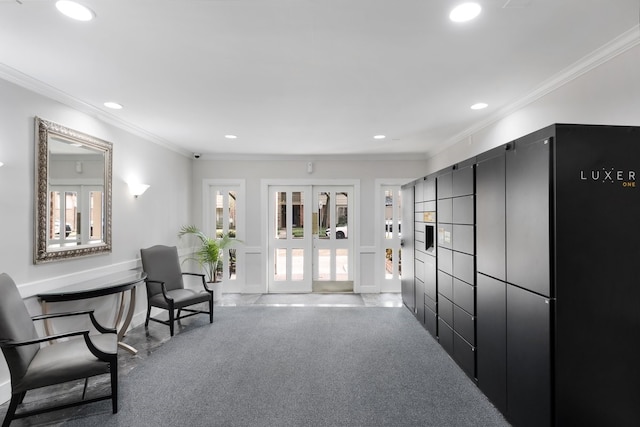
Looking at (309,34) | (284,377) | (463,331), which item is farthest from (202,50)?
(463,331)

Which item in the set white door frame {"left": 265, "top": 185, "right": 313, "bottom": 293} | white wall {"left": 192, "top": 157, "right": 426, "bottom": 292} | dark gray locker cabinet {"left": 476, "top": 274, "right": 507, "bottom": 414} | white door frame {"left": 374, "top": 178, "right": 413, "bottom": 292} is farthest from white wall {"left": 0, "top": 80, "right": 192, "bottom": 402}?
dark gray locker cabinet {"left": 476, "top": 274, "right": 507, "bottom": 414}

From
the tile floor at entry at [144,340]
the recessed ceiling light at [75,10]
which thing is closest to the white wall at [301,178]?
the tile floor at entry at [144,340]

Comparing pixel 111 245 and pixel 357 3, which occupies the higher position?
pixel 357 3

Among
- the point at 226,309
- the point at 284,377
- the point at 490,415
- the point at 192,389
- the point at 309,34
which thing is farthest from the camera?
the point at 226,309

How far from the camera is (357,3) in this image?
1629 millimetres

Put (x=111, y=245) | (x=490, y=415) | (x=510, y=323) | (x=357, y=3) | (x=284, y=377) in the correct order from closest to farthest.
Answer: (x=357, y=3)
(x=510, y=323)
(x=490, y=415)
(x=284, y=377)
(x=111, y=245)

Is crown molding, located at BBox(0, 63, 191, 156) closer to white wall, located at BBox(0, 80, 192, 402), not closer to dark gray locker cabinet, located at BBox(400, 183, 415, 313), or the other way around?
white wall, located at BBox(0, 80, 192, 402)

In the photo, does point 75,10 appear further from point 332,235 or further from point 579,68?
point 332,235

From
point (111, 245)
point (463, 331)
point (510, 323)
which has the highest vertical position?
point (111, 245)

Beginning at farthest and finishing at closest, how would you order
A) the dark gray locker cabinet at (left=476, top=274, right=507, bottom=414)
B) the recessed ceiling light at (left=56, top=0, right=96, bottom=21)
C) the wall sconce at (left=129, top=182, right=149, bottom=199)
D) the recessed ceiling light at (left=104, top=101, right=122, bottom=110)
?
the wall sconce at (left=129, top=182, right=149, bottom=199)
the recessed ceiling light at (left=104, top=101, right=122, bottom=110)
the dark gray locker cabinet at (left=476, top=274, right=507, bottom=414)
the recessed ceiling light at (left=56, top=0, right=96, bottom=21)

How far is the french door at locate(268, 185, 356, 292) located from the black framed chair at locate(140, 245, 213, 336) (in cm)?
186

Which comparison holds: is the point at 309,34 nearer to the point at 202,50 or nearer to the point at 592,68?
the point at 202,50

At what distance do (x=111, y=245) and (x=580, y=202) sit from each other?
4.30 meters

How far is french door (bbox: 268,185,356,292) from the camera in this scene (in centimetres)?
573
